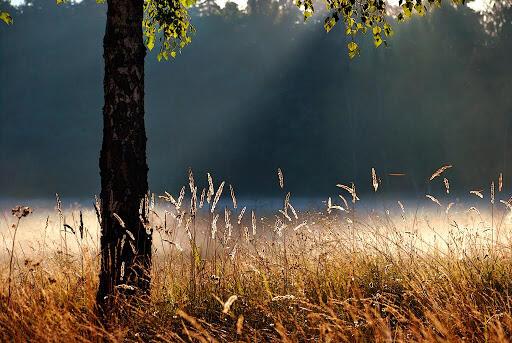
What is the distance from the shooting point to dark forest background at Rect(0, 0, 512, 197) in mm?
46531

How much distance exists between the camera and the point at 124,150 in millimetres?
5230

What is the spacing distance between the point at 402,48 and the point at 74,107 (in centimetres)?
2842

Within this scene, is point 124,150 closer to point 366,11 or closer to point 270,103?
point 366,11

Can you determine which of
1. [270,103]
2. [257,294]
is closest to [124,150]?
[257,294]

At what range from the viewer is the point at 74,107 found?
5700 cm

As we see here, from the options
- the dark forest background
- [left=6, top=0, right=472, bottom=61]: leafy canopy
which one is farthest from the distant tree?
[left=6, top=0, right=472, bottom=61]: leafy canopy

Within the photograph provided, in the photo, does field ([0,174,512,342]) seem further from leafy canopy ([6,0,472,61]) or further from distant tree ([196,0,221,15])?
distant tree ([196,0,221,15])

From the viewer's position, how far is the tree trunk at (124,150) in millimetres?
5215

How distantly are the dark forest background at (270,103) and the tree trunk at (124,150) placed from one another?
133ft

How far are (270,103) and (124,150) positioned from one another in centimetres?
4687

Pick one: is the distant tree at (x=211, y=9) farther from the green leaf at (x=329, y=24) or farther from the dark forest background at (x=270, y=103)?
the green leaf at (x=329, y=24)

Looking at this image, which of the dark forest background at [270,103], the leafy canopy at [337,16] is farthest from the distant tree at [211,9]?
the leafy canopy at [337,16]

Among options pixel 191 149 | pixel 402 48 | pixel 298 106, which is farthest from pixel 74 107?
pixel 402 48

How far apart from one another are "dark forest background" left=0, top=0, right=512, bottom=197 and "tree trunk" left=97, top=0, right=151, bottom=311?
1597 inches
